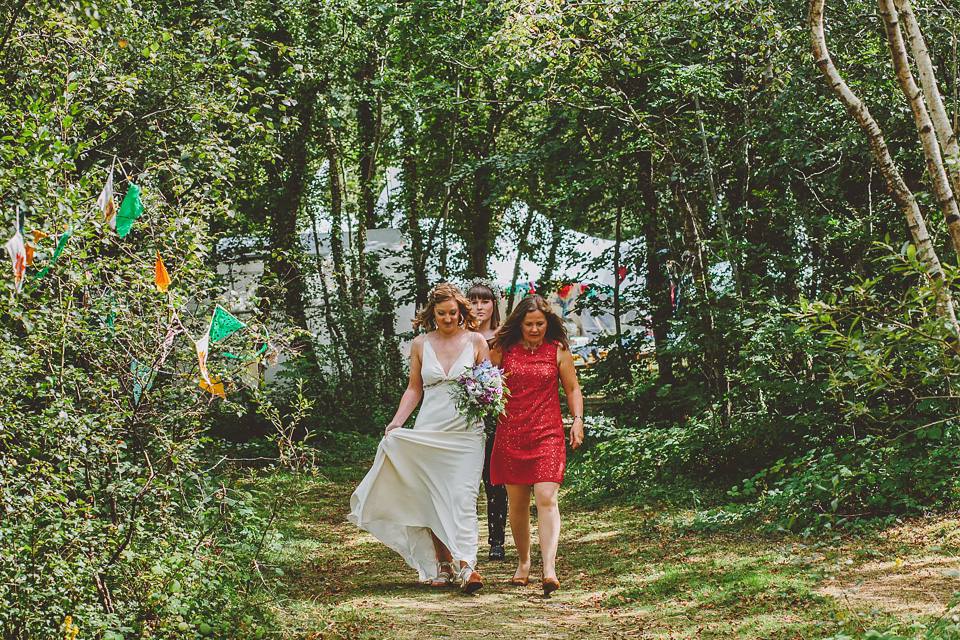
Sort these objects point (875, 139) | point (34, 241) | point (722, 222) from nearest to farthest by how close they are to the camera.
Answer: point (34, 241)
point (875, 139)
point (722, 222)

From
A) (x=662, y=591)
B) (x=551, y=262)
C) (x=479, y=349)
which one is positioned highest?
(x=551, y=262)

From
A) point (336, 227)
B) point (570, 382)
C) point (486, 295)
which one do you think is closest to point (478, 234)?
point (336, 227)

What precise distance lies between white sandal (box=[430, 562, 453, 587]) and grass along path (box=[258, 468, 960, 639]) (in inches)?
3.2

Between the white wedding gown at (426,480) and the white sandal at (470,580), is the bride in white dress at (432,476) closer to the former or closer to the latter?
the white wedding gown at (426,480)

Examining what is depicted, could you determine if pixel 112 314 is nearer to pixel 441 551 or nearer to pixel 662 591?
pixel 441 551

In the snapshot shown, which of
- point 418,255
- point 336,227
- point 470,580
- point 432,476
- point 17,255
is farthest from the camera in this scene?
point 418,255

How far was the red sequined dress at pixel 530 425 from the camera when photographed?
582 centimetres

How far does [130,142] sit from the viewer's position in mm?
6570

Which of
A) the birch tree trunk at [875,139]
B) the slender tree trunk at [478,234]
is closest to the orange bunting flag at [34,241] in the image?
the birch tree trunk at [875,139]

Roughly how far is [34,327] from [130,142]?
9.98ft

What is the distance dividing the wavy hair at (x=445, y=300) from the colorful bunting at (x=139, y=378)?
83.1 inches

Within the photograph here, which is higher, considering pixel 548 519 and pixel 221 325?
pixel 221 325

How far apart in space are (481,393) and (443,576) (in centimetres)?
130

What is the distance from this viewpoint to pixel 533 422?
5.89 m
